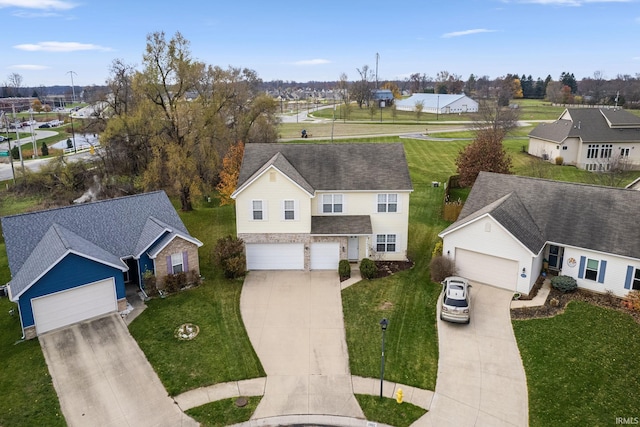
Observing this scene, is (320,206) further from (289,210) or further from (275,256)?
(275,256)

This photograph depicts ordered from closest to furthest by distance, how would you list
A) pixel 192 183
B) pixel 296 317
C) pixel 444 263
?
1. pixel 296 317
2. pixel 444 263
3. pixel 192 183

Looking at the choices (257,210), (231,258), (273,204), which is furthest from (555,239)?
(231,258)

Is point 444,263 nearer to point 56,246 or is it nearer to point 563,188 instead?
point 563,188

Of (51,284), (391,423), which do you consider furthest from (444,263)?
(51,284)

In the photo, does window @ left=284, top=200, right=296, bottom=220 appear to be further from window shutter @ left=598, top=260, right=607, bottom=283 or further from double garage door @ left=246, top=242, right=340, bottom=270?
window shutter @ left=598, top=260, right=607, bottom=283

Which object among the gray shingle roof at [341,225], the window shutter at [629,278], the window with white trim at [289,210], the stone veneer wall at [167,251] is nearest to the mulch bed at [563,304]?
the window shutter at [629,278]

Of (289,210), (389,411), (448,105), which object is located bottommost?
(389,411)
